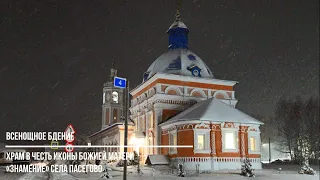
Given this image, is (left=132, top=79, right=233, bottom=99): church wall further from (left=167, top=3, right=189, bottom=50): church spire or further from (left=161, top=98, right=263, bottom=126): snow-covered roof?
(left=167, top=3, right=189, bottom=50): church spire

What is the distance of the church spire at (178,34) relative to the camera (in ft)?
126

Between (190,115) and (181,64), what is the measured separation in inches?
340

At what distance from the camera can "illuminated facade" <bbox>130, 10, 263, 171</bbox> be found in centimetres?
2694

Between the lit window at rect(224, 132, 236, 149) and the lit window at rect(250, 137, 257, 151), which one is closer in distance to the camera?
the lit window at rect(224, 132, 236, 149)

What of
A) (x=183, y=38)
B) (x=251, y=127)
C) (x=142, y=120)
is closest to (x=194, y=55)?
(x=183, y=38)

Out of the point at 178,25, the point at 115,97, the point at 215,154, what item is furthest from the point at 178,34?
the point at 115,97

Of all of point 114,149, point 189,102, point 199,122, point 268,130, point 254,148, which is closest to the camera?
point 199,122

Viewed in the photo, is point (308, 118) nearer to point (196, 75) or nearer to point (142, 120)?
point (196, 75)

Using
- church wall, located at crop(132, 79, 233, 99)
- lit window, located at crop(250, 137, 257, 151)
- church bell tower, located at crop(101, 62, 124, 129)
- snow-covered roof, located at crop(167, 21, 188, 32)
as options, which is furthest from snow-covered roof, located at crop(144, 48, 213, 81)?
church bell tower, located at crop(101, 62, 124, 129)

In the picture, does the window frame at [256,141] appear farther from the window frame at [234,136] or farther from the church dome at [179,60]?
the church dome at [179,60]

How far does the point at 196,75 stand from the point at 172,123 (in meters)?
7.58

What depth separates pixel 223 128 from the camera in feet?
89.6

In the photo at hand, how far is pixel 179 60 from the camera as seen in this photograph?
35312mm

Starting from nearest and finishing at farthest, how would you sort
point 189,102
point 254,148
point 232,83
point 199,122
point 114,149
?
point 199,122, point 254,148, point 189,102, point 232,83, point 114,149
